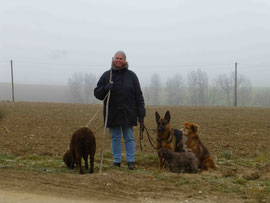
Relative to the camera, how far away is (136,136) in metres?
12.1

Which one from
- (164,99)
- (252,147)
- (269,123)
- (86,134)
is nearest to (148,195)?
(86,134)

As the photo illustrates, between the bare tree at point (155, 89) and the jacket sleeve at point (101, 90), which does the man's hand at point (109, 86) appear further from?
the bare tree at point (155, 89)

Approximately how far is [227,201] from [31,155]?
5.80m

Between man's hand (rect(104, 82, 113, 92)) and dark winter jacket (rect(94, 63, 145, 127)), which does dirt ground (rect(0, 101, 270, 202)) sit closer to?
dark winter jacket (rect(94, 63, 145, 127))

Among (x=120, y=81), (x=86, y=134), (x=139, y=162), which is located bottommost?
(x=139, y=162)

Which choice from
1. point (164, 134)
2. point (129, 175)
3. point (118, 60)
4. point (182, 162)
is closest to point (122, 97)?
point (118, 60)

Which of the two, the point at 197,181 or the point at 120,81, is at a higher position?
the point at 120,81

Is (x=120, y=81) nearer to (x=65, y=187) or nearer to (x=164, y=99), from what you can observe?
(x=65, y=187)

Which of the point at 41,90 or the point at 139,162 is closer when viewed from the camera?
the point at 139,162

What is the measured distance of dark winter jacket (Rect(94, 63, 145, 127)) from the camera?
7.59 meters

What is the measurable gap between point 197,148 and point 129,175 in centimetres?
209

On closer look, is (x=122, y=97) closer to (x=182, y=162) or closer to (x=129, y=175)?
(x=129, y=175)

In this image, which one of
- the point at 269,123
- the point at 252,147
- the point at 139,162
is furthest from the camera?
the point at 269,123

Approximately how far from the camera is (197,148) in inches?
311
